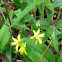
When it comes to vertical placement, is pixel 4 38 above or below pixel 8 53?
above

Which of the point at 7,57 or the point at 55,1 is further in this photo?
the point at 55,1

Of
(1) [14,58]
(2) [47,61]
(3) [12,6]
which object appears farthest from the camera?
(3) [12,6]

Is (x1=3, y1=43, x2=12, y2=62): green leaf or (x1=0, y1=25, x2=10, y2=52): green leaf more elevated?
(x1=0, y1=25, x2=10, y2=52): green leaf

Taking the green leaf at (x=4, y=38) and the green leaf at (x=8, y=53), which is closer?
the green leaf at (x=4, y=38)

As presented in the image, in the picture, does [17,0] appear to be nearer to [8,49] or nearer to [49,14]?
[49,14]

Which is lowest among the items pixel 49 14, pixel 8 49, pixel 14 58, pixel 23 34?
pixel 14 58

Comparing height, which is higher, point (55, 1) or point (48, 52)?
point (55, 1)

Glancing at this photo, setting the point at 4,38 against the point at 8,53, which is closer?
the point at 4,38

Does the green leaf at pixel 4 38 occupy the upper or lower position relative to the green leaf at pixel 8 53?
upper

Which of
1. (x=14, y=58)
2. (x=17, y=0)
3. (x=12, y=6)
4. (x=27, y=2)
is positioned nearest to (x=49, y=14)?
(x=27, y=2)

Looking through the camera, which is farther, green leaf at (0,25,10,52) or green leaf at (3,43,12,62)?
green leaf at (3,43,12,62)

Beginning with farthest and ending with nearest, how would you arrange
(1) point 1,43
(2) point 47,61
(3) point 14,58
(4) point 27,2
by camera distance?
(4) point 27,2, (3) point 14,58, (1) point 1,43, (2) point 47,61
